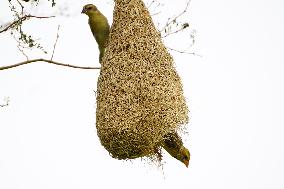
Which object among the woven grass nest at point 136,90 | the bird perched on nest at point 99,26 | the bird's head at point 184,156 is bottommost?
the bird's head at point 184,156

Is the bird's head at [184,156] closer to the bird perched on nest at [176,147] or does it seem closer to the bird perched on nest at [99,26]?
the bird perched on nest at [176,147]

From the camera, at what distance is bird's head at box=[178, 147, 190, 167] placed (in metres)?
4.97

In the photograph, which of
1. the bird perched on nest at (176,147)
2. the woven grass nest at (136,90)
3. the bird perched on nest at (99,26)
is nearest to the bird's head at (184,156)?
the bird perched on nest at (176,147)

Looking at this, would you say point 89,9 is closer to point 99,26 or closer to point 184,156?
point 99,26

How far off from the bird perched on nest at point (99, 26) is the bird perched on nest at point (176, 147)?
2.38 feet

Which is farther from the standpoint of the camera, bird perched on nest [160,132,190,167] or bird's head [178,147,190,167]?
bird's head [178,147,190,167]

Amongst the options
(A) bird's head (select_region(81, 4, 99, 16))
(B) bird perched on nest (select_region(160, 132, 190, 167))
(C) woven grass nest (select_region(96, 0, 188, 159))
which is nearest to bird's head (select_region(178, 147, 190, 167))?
(B) bird perched on nest (select_region(160, 132, 190, 167))

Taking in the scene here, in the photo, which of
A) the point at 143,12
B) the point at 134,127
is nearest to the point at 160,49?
the point at 143,12

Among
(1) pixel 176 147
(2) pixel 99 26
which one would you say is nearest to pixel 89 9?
(2) pixel 99 26

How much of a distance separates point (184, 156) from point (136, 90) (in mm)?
697

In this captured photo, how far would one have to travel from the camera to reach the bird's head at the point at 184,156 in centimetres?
497

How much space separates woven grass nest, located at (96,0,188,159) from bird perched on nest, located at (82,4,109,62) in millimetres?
179

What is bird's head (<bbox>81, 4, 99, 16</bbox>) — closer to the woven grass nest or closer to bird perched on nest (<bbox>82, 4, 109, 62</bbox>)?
bird perched on nest (<bbox>82, 4, 109, 62</bbox>)

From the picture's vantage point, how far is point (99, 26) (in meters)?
4.97
